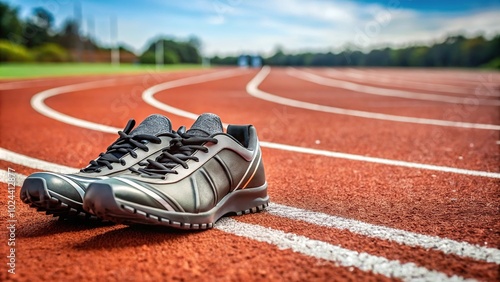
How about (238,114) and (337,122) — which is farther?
(238,114)

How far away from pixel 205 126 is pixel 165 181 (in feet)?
1.37

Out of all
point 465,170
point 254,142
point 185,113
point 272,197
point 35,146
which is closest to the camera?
point 254,142

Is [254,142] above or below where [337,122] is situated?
above

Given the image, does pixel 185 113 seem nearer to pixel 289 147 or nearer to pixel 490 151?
pixel 289 147

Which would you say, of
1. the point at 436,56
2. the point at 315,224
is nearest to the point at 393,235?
the point at 315,224

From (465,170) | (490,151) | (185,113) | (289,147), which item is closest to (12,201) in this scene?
(289,147)

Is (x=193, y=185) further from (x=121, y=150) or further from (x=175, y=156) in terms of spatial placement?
(x=121, y=150)

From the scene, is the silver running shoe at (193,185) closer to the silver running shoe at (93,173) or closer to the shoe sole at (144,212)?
the shoe sole at (144,212)

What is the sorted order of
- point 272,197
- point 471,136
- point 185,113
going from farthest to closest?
1. point 185,113
2. point 471,136
3. point 272,197

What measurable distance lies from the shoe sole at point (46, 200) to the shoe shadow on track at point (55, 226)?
0.07 metres

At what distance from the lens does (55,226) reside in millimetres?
2127

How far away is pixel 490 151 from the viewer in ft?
13.8

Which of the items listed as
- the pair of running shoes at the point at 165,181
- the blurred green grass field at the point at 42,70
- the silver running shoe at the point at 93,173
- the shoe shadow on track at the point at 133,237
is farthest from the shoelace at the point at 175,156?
the blurred green grass field at the point at 42,70

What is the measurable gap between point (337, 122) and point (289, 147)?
6.56 ft
